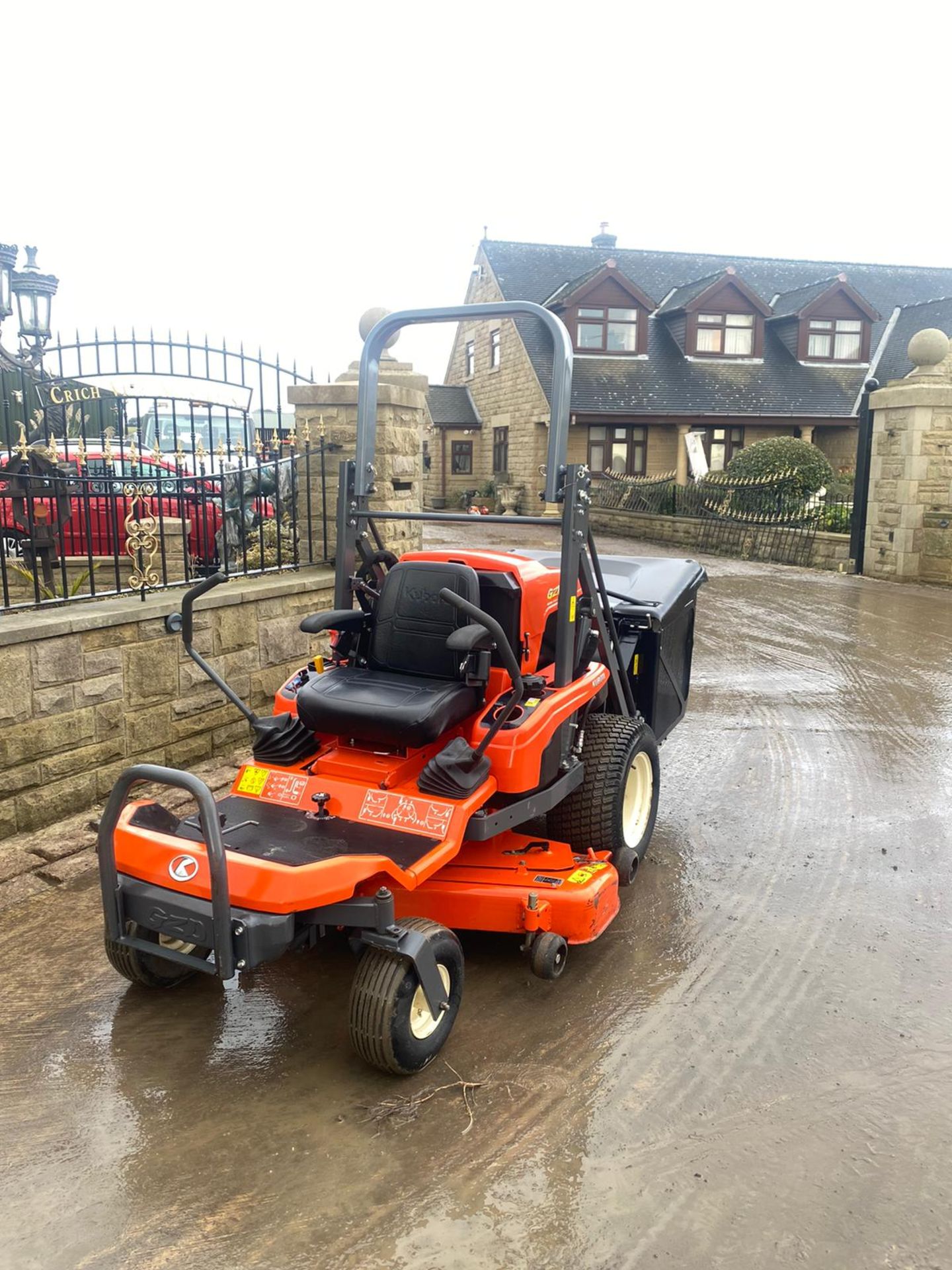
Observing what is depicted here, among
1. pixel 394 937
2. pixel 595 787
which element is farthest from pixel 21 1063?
pixel 595 787

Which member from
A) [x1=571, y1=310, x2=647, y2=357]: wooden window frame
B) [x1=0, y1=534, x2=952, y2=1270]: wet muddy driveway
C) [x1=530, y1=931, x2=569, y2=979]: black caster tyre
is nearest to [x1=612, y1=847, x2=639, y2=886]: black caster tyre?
[x1=0, y1=534, x2=952, y2=1270]: wet muddy driveway

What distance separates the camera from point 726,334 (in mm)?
25812

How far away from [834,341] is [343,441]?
2309 cm

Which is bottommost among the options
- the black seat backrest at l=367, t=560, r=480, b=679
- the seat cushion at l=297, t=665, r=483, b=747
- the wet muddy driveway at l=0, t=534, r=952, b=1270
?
the wet muddy driveway at l=0, t=534, r=952, b=1270

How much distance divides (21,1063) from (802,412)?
81.5ft

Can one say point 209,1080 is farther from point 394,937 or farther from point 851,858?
point 851,858

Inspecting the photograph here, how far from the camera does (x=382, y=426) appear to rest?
6.50 metres

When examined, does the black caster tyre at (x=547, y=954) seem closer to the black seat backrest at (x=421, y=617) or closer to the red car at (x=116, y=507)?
the black seat backrest at (x=421, y=617)

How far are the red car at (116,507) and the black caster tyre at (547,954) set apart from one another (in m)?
2.71

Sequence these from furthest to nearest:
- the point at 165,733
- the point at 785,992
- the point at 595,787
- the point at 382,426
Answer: the point at 382,426 < the point at 165,733 < the point at 595,787 < the point at 785,992

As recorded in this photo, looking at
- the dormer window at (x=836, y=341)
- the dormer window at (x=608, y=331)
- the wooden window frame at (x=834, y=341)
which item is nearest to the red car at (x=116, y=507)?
the dormer window at (x=608, y=331)

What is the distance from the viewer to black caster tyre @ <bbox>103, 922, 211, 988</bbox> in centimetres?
296

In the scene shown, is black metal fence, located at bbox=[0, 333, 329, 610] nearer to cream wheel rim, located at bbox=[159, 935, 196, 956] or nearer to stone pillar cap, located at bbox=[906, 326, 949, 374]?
cream wheel rim, located at bbox=[159, 935, 196, 956]

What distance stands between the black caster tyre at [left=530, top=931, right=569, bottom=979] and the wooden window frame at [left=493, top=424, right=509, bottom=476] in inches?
949
